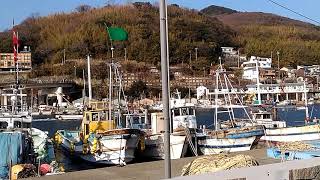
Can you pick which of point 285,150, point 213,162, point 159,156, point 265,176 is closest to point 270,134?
point 159,156

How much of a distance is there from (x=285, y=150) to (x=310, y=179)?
5.87m

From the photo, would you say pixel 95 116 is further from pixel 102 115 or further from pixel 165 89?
pixel 165 89

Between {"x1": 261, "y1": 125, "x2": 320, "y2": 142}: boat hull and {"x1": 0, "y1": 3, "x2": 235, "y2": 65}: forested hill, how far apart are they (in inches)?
5016

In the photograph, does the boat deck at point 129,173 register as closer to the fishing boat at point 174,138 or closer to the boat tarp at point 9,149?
Result: the boat tarp at point 9,149

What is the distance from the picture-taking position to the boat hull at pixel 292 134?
26031mm

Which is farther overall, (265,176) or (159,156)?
(159,156)

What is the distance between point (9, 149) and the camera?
19.6 metres

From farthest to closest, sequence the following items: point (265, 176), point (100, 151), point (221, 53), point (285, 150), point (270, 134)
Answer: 1. point (221, 53)
2. point (270, 134)
3. point (100, 151)
4. point (285, 150)
5. point (265, 176)

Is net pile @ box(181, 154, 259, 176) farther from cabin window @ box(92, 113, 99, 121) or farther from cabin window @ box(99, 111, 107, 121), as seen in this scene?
cabin window @ box(99, 111, 107, 121)

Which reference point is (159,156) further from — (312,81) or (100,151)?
(312,81)

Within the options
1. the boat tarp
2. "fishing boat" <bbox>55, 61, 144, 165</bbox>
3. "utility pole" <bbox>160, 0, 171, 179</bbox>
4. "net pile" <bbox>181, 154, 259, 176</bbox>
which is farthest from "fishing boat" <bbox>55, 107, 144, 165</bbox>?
"utility pole" <bbox>160, 0, 171, 179</bbox>

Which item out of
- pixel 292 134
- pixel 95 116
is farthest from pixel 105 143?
pixel 292 134

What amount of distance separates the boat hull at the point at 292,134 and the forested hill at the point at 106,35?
127404 millimetres

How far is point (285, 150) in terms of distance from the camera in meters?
11.4
